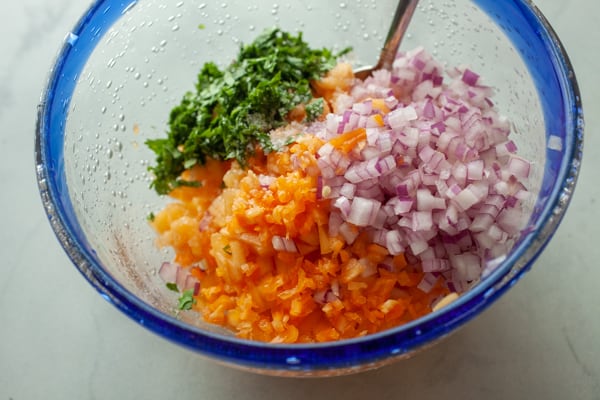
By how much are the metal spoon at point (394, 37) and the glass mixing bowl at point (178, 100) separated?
0.37ft

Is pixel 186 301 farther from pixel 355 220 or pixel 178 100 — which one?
pixel 178 100

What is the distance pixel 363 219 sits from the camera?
1.41 metres

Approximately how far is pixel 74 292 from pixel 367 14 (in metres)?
1.16

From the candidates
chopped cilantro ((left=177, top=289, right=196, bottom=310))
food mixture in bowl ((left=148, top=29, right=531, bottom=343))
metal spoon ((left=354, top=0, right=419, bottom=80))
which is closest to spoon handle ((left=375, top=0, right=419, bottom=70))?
metal spoon ((left=354, top=0, right=419, bottom=80))

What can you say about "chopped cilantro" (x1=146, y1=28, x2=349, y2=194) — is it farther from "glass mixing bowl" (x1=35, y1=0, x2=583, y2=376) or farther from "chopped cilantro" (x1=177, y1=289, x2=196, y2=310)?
"chopped cilantro" (x1=177, y1=289, x2=196, y2=310)

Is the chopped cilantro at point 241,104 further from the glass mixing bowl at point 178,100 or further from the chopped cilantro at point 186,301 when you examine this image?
the chopped cilantro at point 186,301

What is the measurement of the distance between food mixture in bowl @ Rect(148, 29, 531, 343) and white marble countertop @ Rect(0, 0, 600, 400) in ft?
0.78

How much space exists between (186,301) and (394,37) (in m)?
0.89

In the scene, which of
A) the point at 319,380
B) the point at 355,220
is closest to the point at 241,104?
the point at 355,220

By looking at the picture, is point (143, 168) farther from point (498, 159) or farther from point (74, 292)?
point (498, 159)

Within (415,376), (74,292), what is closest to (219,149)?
(74,292)

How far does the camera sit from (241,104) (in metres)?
1.67

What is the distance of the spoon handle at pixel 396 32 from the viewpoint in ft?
5.65

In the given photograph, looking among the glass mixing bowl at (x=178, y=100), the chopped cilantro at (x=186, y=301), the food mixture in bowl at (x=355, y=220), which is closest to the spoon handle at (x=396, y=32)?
the glass mixing bowl at (x=178, y=100)
